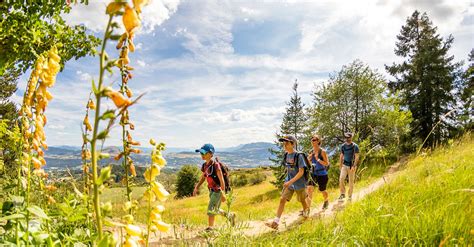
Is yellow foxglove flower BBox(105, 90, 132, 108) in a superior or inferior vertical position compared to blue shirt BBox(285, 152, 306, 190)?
superior

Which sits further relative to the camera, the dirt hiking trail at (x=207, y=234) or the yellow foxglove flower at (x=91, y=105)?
the dirt hiking trail at (x=207, y=234)

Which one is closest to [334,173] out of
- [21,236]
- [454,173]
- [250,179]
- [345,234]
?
[454,173]

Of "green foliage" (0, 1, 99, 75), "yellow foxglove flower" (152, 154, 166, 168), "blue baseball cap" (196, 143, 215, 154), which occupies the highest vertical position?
"green foliage" (0, 1, 99, 75)

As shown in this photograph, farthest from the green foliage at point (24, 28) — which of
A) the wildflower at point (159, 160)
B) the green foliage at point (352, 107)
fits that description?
the green foliage at point (352, 107)

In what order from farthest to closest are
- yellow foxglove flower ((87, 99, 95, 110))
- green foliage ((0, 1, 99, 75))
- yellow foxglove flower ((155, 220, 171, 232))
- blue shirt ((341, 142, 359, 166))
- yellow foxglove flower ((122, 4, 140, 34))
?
blue shirt ((341, 142, 359, 166)) → green foliage ((0, 1, 99, 75)) → yellow foxglove flower ((87, 99, 95, 110)) → yellow foxglove flower ((155, 220, 171, 232)) → yellow foxglove flower ((122, 4, 140, 34))

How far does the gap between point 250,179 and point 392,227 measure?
64.0m

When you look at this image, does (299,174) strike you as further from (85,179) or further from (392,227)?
(85,179)

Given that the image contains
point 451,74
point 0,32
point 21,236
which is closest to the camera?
point 21,236

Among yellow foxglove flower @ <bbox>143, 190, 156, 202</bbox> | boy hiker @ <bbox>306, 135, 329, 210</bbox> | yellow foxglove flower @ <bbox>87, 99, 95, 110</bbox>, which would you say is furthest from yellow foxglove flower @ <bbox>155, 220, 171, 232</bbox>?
boy hiker @ <bbox>306, 135, 329, 210</bbox>

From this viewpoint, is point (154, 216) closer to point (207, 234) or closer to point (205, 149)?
point (207, 234)

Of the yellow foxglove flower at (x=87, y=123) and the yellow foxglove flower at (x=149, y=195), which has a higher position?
the yellow foxglove flower at (x=87, y=123)

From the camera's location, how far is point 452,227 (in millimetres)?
2762

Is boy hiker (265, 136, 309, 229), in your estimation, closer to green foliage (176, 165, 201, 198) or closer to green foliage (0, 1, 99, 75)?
green foliage (0, 1, 99, 75)

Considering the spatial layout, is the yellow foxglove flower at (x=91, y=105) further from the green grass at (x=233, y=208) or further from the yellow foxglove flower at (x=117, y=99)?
the yellow foxglove flower at (x=117, y=99)
